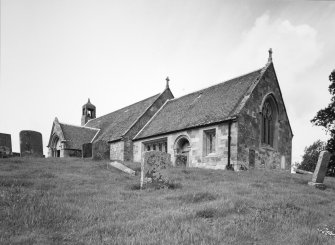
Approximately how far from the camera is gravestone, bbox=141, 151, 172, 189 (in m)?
8.94

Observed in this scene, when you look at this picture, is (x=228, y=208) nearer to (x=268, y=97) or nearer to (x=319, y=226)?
(x=319, y=226)

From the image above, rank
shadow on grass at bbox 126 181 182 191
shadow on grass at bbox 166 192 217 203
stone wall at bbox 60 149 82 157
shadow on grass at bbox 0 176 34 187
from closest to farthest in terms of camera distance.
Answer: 1. shadow on grass at bbox 166 192 217 203
2. shadow on grass at bbox 0 176 34 187
3. shadow on grass at bbox 126 181 182 191
4. stone wall at bbox 60 149 82 157

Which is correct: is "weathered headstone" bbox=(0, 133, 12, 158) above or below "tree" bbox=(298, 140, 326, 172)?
above

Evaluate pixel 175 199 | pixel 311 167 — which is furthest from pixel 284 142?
pixel 311 167

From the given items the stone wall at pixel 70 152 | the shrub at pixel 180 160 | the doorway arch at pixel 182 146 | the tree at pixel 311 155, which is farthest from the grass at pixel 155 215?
the tree at pixel 311 155

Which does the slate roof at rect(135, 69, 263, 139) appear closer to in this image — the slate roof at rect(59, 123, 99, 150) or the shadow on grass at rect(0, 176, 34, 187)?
the slate roof at rect(59, 123, 99, 150)

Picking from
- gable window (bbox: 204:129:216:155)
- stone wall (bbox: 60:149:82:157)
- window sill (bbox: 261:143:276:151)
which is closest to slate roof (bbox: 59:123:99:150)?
stone wall (bbox: 60:149:82:157)

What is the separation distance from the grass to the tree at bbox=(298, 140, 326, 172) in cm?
5252

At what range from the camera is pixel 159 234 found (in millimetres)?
4594

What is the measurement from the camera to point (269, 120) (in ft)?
62.7

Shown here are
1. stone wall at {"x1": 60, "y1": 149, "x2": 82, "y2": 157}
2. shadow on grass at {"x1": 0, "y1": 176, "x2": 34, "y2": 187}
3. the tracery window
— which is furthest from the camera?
stone wall at {"x1": 60, "y1": 149, "x2": 82, "y2": 157}

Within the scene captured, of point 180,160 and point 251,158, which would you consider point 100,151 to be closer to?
point 180,160

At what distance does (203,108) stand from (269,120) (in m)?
4.31

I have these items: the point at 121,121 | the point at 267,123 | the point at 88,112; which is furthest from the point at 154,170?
the point at 88,112
